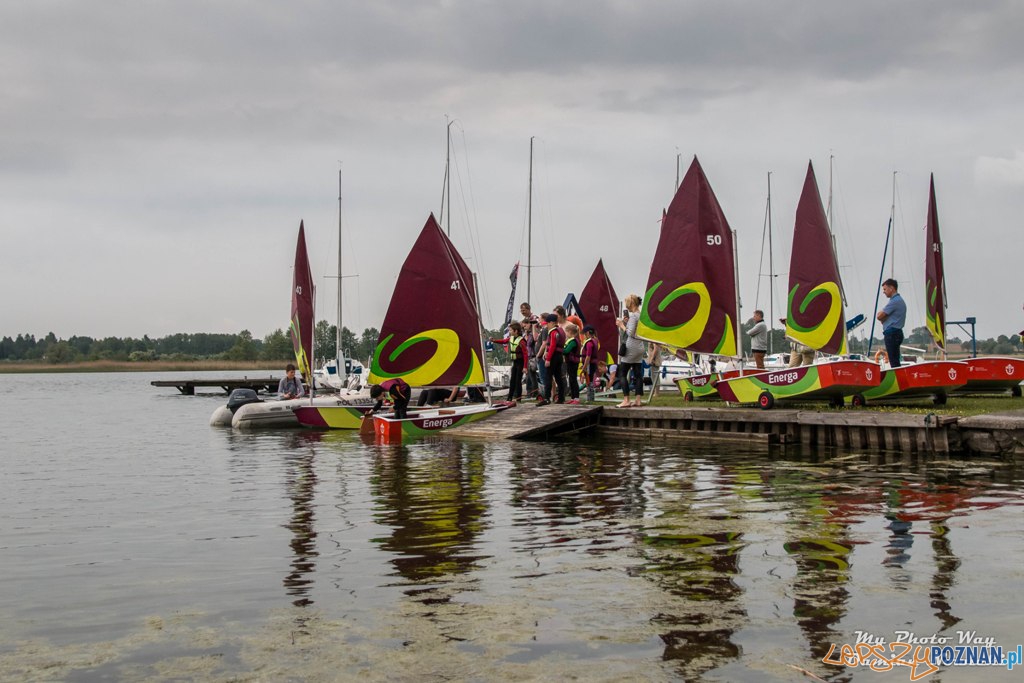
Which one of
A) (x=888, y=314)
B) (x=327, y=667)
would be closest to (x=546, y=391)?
(x=888, y=314)

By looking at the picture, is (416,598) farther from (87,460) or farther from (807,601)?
(87,460)

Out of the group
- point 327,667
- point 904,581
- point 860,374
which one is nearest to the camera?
point 327,667

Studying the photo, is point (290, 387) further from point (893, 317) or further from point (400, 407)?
point (893, 317)

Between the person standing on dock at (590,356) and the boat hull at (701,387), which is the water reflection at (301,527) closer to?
the person standing on dock at (590,356)

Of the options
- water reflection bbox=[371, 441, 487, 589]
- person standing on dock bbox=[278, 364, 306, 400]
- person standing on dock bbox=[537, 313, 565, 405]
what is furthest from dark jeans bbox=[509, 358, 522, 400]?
person standing on dock bbox=[278, 364, 306, 400]

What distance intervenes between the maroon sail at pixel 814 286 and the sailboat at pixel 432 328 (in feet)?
25.8

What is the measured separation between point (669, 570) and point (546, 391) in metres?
15.4

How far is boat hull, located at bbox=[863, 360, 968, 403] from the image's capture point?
752 inches

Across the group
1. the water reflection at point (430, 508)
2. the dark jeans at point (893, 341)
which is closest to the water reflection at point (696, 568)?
the water reflection at point (430, 508)

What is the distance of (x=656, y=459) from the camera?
59.2 feet

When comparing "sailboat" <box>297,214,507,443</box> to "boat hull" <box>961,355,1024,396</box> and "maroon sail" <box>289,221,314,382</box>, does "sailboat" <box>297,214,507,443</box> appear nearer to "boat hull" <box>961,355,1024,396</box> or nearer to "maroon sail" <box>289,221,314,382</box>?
"boat hull" <box>961,355,1024,396</box>

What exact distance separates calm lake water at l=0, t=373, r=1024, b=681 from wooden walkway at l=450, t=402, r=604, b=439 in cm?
497

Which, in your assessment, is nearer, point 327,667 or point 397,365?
point 327,667

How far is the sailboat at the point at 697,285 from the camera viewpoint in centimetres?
2219
